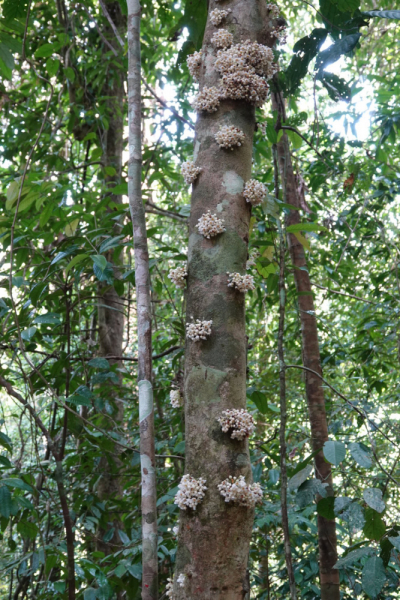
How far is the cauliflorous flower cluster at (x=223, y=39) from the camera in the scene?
182 centimetres

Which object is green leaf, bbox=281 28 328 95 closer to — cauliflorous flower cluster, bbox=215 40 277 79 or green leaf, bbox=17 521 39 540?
cauliflorous flower cluster, bbox=215 40 277 79

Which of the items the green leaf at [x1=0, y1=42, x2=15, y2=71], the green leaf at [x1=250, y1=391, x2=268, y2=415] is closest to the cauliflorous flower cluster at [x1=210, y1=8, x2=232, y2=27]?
the green leaf at [x1=0, y1=42, x2=15, y2=71]

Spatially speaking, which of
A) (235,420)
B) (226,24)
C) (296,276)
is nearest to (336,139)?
(296,276)

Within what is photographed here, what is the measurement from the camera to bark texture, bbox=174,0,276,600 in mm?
1261

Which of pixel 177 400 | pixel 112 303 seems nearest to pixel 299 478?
pixel 177 400

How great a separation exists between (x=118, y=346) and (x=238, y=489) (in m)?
2.43

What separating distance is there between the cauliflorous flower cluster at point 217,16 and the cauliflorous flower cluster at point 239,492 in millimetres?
1610

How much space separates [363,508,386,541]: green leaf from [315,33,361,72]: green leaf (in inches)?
66.2

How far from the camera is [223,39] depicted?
1.81 m

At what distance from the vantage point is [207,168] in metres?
1.70

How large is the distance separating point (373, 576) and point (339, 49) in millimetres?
1867

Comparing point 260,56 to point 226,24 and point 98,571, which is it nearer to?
point 226,24

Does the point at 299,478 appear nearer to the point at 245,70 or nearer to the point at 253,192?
the point at 253,192

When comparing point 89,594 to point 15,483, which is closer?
point 15,483
